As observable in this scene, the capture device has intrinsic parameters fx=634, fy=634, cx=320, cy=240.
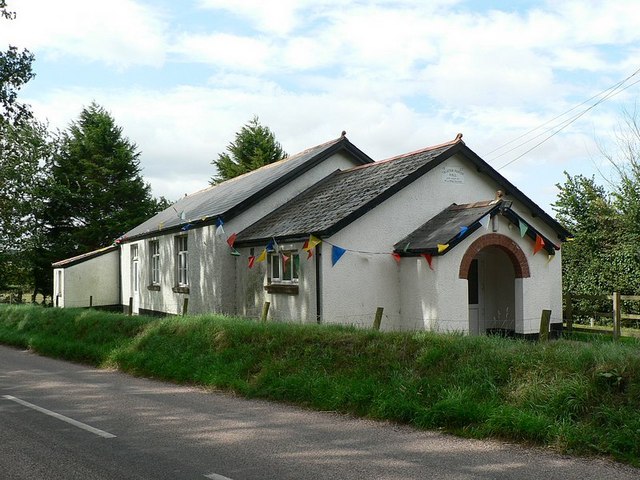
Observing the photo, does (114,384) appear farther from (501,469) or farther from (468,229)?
(468,229)

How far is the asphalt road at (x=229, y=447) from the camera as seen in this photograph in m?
6.02

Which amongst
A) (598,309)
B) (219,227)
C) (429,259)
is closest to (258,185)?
(219,227)

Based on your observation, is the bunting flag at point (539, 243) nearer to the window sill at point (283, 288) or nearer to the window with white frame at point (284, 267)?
the window with white frame at point (284, 267)

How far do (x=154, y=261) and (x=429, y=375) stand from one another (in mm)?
19372

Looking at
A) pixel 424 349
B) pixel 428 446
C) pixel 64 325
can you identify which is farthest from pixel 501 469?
pixel 64 325

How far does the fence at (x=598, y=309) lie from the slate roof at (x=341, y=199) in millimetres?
5842

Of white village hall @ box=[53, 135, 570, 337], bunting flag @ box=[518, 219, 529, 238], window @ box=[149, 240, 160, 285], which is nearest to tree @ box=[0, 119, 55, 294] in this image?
window @ box=[149, 240, 160, 285]

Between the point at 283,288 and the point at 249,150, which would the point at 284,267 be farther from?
the point at 249,150

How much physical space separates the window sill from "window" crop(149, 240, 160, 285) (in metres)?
8.72

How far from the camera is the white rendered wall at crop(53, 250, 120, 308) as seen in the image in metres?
30.5

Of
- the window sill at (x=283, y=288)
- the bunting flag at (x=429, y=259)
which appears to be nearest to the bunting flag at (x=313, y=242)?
the window sill at (x=283, y=288)

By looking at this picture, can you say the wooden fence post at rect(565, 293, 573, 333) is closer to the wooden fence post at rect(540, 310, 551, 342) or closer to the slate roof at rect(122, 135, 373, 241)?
the slate roof at rect(122, 135, 373, 241)

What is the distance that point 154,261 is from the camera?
86.2 ft

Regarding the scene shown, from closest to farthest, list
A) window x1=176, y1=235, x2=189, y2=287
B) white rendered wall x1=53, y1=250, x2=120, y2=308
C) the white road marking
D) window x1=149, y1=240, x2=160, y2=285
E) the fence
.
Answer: the white road marking, the fence, window x1=176, y1=235, x2=189, y2=287, window x1=149, y1=240, x2=160, y2=285, white rendered wall x1=53, y1=250, x2=120, y2=308
